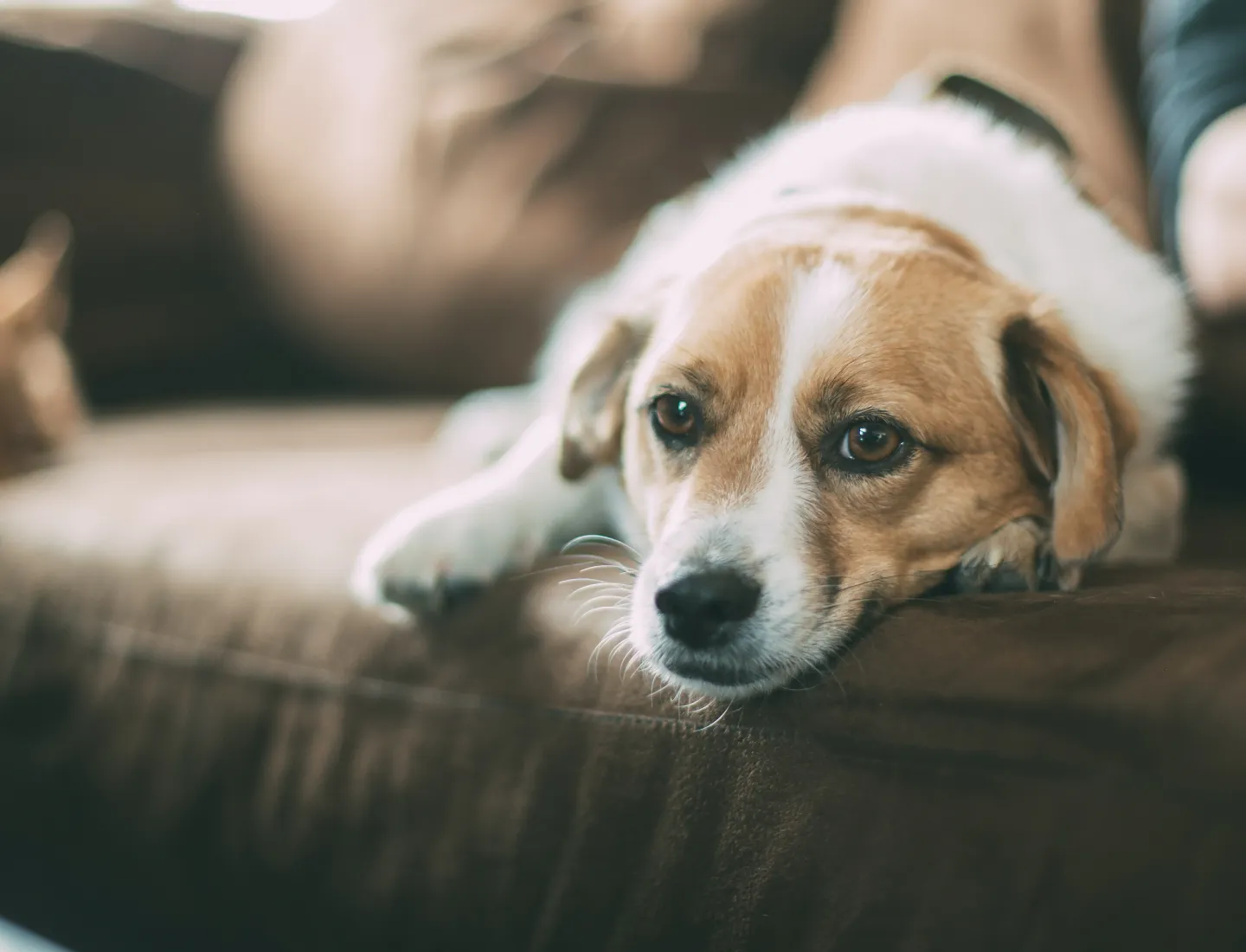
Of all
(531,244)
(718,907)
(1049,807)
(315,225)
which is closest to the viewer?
(1049,807)

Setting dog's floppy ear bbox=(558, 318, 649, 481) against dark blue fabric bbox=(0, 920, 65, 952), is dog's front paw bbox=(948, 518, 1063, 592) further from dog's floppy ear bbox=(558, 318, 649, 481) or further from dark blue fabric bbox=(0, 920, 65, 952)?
dark blue fabric bbox=(0, 920, 65, 952)

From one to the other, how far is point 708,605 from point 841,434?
0.24m

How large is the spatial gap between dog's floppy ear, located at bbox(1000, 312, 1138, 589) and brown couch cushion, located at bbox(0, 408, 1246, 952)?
2.2 inches

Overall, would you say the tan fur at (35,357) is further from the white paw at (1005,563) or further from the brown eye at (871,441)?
the white paw at (1005,563)

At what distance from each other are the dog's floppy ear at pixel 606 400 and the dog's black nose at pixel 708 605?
1.24 feet

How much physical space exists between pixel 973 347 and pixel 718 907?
598 mm

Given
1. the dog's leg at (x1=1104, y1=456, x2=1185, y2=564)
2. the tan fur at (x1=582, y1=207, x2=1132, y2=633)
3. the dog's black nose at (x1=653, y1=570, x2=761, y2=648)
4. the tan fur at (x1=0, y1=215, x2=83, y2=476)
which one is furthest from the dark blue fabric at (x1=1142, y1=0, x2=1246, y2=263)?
the tan fur at (x1=0, y1=215, x2=83, y2=476)

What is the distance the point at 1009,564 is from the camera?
1021 millimetres

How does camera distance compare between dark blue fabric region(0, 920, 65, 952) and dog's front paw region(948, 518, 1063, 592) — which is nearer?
dog's front paw region(948, 518, 1063, 592)

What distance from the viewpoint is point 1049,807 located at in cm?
73

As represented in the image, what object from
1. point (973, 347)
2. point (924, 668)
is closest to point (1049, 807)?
point (924, 668)

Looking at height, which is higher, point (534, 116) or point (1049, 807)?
point (534, 116)

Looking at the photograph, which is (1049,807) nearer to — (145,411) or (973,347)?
(973,347)

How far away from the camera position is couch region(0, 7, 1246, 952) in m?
0.73
